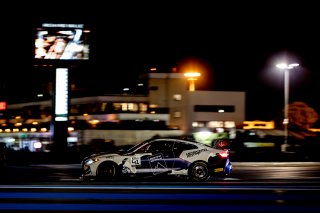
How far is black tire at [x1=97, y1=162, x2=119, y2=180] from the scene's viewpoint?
17.5m

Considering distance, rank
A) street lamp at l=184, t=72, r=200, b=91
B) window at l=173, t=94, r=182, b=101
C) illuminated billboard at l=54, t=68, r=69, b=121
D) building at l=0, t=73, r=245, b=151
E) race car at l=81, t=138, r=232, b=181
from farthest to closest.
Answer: street lamp at l=184, t=72, r=200, b=91
window at l=173, t=94, r=182, b=101
building at l=0, t=73, r=245, b=151
illuminated billboard at l=54, t=68, r=69, b=121
race car at l=81, t=138, r=232, b=181

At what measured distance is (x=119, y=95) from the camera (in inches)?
2749

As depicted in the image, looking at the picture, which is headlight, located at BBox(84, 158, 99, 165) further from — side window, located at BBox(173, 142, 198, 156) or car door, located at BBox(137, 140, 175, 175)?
side window, located at BBox(173, 142, 198, 156)

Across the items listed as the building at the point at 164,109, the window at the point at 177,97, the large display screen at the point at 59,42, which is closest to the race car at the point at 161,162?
the large display screen at the point at 59,42

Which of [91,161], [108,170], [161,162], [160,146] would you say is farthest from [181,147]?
[91,161]

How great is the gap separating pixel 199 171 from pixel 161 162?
3.95 feet

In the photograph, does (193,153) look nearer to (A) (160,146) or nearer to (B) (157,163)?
(A) (160,146)

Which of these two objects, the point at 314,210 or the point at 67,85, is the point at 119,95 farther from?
the point at 314,210

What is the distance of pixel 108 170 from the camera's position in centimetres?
1752

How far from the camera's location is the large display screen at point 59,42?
35.1 m

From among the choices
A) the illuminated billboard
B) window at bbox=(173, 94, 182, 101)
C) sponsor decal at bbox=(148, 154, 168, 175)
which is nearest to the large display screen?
the illuminated billboard

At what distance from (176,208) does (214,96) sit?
5922 cm

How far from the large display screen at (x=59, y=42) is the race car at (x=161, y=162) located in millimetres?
18716

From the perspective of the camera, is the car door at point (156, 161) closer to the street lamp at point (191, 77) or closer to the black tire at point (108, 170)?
the black tire at point (108, 170)
